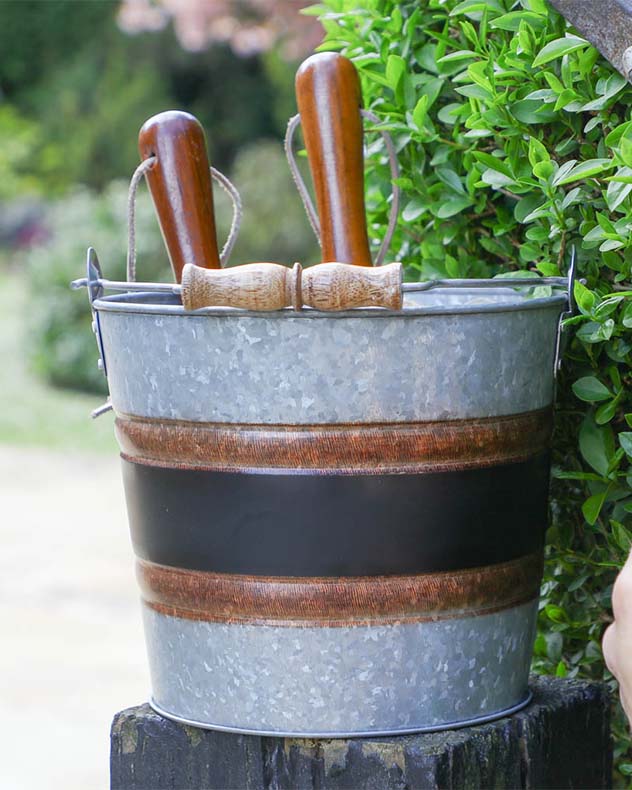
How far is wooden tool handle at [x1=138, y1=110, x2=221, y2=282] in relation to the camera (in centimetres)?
146

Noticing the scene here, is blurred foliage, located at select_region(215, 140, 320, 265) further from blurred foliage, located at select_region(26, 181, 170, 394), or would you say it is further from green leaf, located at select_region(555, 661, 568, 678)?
green leaf, located at select_region(555, 661, 568, 678)

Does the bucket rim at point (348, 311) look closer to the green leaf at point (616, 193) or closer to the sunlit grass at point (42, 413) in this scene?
the green leaf at point (616, 193)

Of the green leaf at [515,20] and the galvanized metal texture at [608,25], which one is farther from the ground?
the green leaf at [515,20]

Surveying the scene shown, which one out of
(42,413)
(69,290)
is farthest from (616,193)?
(69,290)

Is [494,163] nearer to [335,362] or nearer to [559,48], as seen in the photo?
[559,48]

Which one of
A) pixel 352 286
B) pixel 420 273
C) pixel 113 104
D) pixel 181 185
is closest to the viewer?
pixel 352 286

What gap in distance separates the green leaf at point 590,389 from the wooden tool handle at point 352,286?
1.07 ft

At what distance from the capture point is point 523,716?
1.39 m

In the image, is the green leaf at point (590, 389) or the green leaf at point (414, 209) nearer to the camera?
the green leaf at point (590, 389)

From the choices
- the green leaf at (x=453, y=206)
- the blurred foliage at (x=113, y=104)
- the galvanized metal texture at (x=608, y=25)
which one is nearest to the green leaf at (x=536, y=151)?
the galvanized metal texture at (x=608, y=25)

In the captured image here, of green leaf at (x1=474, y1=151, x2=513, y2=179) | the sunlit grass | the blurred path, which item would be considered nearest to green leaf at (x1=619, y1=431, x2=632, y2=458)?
green leaf at (x1=474, y1=151, x2=513, y2=179)

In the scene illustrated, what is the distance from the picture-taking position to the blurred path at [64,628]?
3104mm

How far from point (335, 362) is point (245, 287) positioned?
13 cm

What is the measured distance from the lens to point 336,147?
151 cm
